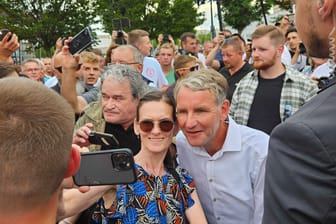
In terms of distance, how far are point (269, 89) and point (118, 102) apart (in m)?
2.21

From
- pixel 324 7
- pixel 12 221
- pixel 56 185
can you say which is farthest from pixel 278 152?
pixel 12 221

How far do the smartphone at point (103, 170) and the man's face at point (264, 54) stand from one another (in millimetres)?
3664

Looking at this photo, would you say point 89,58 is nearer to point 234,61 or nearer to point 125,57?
point 125,57

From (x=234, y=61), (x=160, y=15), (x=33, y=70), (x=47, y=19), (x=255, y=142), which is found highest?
(x=255, y=142)

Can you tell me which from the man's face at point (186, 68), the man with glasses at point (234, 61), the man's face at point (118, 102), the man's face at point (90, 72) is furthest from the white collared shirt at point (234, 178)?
the man with glasses at point (234, 61)

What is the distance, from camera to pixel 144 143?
249 centimetres

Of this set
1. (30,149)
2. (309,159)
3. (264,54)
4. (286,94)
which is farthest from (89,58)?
(309,159)

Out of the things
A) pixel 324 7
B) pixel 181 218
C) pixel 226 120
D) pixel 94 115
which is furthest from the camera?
pixel 94 115

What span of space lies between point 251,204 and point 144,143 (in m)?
0.66

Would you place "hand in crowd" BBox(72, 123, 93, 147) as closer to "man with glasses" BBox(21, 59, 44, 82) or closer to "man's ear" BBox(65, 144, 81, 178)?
"man's ear" BBox(65, 144, 81, 178)

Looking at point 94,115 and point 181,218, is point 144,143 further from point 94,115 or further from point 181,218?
point 94,115

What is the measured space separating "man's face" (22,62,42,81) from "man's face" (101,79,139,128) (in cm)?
517

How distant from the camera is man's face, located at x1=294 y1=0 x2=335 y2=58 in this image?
1276 mm

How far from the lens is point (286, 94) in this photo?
15.4ft
